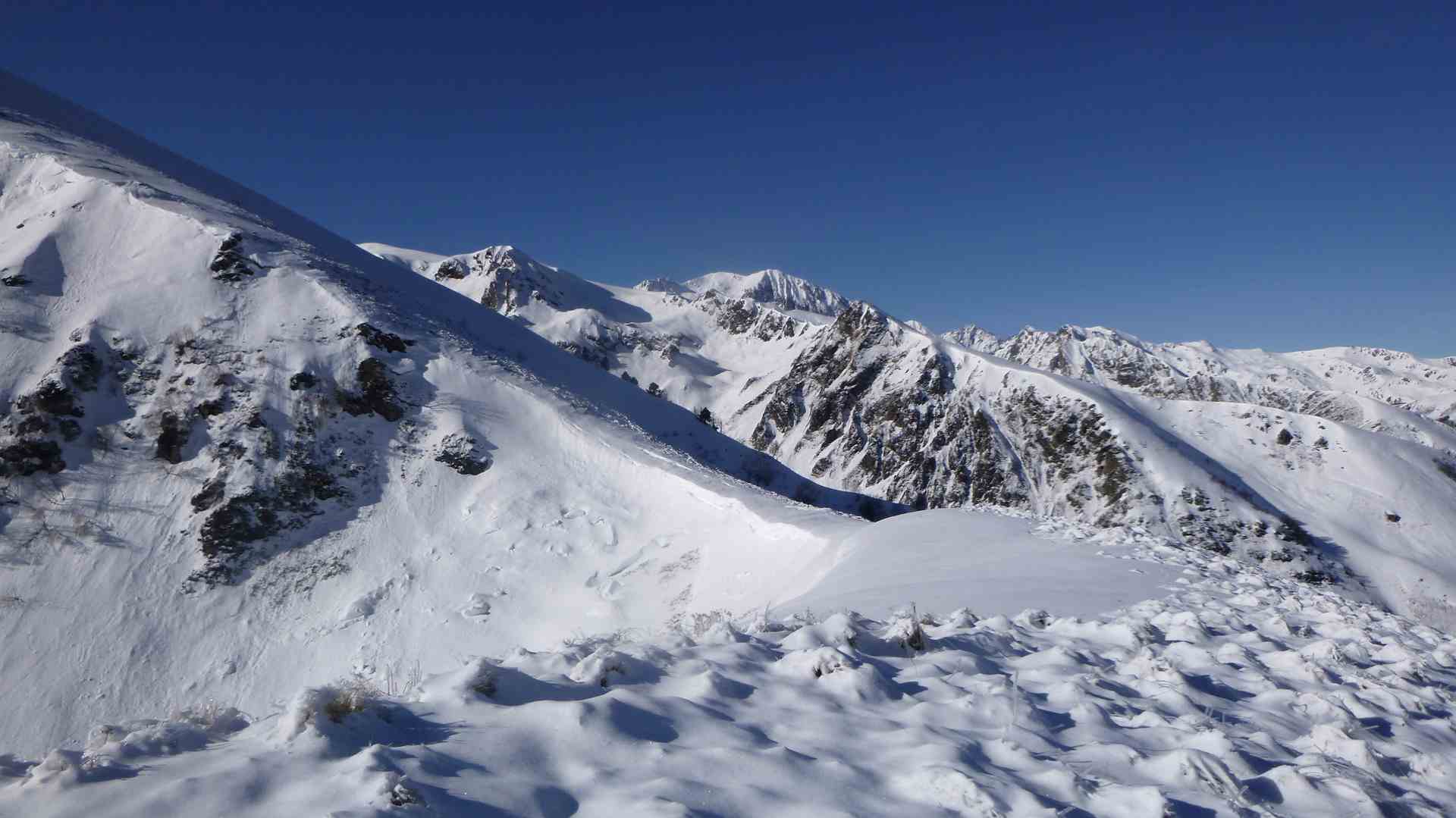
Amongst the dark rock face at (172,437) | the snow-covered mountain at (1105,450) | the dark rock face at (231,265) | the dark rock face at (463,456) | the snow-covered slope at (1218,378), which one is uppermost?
the snow-covered slope at (1218,378)

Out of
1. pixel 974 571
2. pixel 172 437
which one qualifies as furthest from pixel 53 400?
pixel 974 571

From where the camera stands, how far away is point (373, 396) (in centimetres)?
2741

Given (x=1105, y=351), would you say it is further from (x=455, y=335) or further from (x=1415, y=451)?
(x=455, y=335)

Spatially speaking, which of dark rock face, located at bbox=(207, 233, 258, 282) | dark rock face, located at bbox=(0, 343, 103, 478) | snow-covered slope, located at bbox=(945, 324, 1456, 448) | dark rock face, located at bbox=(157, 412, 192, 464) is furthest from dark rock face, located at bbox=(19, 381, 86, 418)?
snow-covered slope, located at bbox=(945, 324, 1456, 448)

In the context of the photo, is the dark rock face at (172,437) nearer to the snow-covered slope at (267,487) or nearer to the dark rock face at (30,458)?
the snow-covered slope at (267,487)

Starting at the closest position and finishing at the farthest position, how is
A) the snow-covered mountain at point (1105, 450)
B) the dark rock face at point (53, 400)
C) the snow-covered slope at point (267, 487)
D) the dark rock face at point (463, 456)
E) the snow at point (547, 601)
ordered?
the snow at point (547, 601) < the snow-covered slope at point (267, 487) < the dark rock face at point (53, 400) < the dark rock face at point (463, 456) < the snow-covered mountain at point (1105, 450)

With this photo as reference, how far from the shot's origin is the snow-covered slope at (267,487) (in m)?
19.9

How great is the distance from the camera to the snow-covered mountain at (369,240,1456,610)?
161 ft

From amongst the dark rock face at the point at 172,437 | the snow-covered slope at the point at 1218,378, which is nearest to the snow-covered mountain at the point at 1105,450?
the snow-covered slope at the point at 1218,378

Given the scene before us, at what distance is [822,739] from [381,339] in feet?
96.6

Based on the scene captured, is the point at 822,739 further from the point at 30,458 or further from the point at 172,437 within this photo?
the point at 30,458

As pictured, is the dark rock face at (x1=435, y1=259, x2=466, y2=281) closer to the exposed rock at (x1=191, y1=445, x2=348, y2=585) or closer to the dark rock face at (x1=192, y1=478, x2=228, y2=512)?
the exposed rock at (x1=191, y1=445, x2=348, y2=585)

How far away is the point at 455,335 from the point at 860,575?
26067 mm

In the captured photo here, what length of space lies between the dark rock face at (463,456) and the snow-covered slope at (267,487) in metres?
0.14
